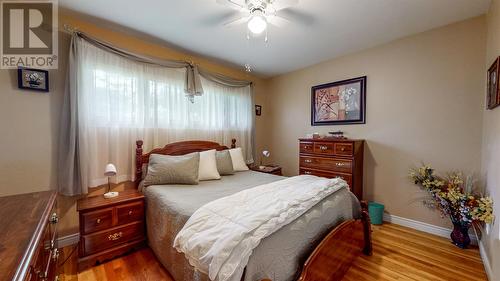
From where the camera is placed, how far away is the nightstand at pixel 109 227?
184 cm

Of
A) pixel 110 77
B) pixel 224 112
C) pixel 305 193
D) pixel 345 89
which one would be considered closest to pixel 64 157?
pixel 110 77

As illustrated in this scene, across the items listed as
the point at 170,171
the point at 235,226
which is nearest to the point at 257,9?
the point at 235,226

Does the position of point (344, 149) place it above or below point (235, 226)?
above

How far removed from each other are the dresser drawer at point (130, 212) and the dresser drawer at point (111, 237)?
0.19 feet

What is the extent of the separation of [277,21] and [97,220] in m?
2.71

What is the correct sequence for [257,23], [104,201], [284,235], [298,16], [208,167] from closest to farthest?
[284,235] → [257,23] → [104,201] → [298,16] → [208,167]

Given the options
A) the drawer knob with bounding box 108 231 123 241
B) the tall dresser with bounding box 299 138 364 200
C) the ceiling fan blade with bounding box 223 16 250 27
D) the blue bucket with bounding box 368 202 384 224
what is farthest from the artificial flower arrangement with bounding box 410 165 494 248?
the drawer knob with bounding box 108 231 123 241

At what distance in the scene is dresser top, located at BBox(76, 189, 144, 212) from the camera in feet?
6.13

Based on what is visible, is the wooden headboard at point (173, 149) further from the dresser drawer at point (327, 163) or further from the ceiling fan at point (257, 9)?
the ceiling fan at point (257, 9)

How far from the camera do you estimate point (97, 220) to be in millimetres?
1891

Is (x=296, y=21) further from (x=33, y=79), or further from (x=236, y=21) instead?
(x=33, y=79)

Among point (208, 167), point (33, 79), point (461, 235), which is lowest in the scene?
point (461, 235)

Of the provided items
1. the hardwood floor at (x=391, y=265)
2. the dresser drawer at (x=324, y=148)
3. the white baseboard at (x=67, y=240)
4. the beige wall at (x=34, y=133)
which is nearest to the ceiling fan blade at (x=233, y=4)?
the beige wall at (x=34, y=133)

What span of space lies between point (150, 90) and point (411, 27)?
3317 millimetres
